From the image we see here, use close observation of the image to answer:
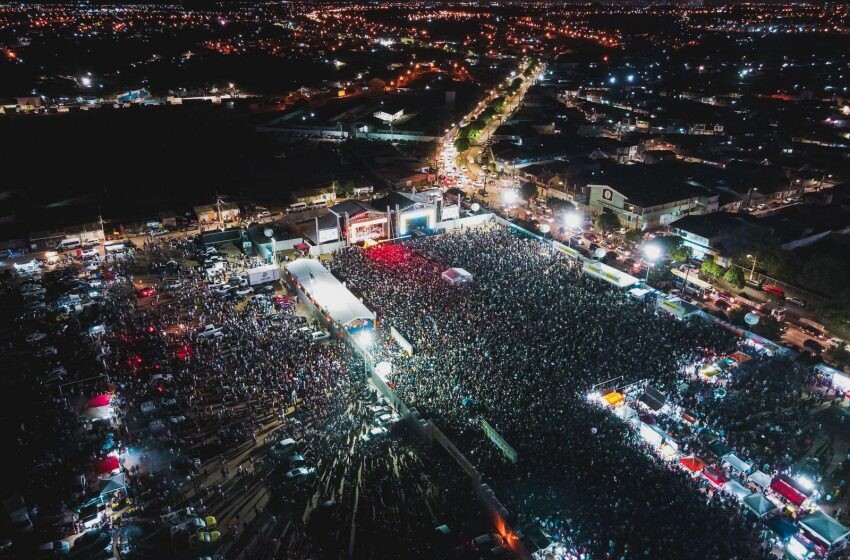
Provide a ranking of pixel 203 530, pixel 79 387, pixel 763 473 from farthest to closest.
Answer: pixel 79 387, pixel 763 473, pixel 203 530

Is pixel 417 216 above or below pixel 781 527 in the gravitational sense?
below

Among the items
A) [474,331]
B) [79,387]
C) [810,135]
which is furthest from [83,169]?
[810,135]

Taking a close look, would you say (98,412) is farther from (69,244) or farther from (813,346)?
(813,346)

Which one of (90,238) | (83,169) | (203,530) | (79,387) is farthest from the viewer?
(83,169)

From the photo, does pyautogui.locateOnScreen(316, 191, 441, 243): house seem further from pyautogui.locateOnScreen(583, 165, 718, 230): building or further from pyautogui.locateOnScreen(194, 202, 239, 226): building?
pyautogui.locateOnScreen(583, 165, 718, 230): building

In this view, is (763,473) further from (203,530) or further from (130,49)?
(130,49)

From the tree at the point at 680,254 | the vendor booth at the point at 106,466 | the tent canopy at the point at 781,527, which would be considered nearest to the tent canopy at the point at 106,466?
the vendor booth at the point at 106,466

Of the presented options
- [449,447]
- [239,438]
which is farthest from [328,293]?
[449,447]

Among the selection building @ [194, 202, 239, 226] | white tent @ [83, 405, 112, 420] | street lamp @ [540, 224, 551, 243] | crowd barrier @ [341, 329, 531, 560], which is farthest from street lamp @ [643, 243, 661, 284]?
building @ [194, 202, 239, 226]
